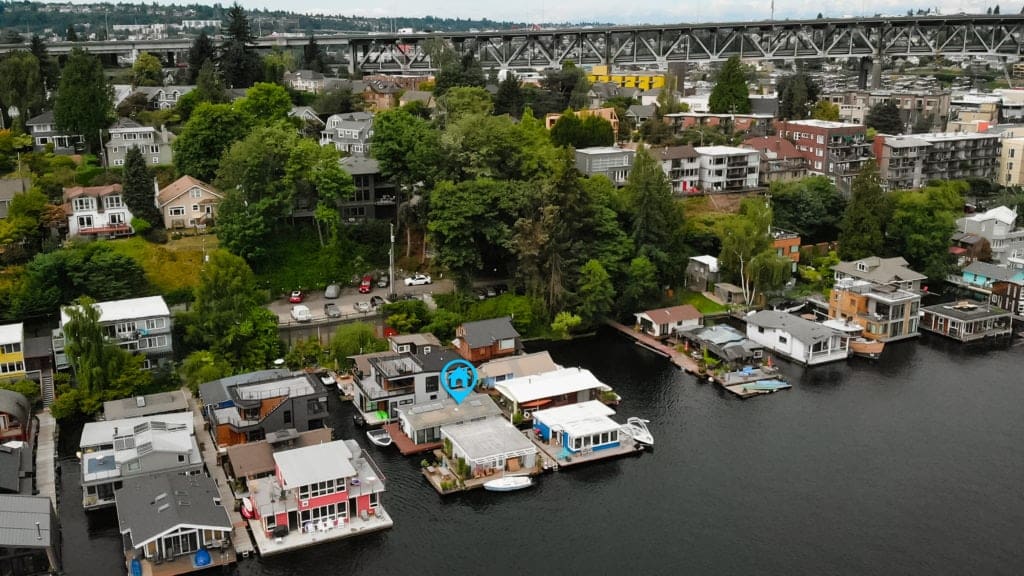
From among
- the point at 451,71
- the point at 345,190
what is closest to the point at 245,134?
the point at 345,190

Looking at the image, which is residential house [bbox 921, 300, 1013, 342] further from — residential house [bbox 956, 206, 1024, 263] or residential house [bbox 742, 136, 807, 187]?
residential house [bbox 742, 136, 807, 187]

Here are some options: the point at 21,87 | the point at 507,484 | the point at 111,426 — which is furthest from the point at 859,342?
the point at 21,87

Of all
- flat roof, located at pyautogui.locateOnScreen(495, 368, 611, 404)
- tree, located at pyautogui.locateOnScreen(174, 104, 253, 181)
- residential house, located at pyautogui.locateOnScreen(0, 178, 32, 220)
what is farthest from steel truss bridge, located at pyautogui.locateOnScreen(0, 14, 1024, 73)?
flat roof, located at pyautogui.locateOnScreen(495, 368, 611, 404)

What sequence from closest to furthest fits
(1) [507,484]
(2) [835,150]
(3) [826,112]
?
(1) [507,484] → (2) [835,150] → (3) [826,112]

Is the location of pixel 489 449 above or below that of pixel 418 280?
below

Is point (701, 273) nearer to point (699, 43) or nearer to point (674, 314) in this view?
point (674, 314)

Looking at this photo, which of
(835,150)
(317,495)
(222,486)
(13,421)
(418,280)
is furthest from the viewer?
(835,150)

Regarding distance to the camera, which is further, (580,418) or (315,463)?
(580,418)

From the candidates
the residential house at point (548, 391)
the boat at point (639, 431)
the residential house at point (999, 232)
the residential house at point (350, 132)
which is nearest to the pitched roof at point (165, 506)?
the residential house at point (548, 391)
